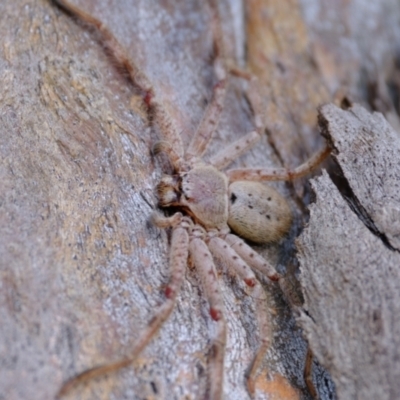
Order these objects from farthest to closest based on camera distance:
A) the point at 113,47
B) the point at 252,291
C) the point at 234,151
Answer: the point at 234,151, the point at 113,47, the point at 252,291

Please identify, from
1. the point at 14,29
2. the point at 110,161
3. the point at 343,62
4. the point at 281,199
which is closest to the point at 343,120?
the point at 281,199

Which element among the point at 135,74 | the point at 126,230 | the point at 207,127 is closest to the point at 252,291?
the point at 126,230

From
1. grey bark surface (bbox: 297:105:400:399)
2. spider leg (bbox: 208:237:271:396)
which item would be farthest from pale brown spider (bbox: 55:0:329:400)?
grey bark surface (bbox: 297:105:400:399)

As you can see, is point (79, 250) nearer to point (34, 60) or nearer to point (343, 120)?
point (34, 60)

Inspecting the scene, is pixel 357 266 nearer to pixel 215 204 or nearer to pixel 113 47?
pixel 215 204

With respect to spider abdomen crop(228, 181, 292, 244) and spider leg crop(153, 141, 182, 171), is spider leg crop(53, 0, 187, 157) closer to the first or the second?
spider leg crop(153, 141, 182, 171)
